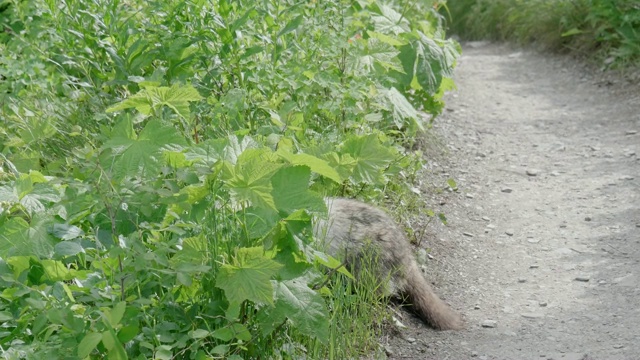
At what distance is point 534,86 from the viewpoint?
8.62 m

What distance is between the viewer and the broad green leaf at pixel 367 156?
157 inches

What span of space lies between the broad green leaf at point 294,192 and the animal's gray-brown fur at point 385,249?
69cm

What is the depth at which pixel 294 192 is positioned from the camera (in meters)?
3.36

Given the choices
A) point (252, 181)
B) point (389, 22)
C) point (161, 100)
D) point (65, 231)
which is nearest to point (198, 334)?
point (252, 181)

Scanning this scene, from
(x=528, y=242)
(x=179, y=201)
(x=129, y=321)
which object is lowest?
(x=528, y=242)

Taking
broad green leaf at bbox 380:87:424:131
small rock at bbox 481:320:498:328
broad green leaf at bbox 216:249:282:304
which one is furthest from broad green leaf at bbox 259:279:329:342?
broad green leaf at bbox 380:87:424:131

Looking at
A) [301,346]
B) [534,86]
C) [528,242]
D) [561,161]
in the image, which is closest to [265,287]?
[301,346]

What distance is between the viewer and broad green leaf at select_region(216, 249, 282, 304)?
3.03m

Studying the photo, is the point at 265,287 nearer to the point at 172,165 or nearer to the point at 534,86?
the point at 172,165

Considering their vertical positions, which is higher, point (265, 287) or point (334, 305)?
point (265, 287)

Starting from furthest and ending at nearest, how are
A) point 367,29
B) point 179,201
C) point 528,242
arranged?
point 367,29, point 528,242, point 179,201

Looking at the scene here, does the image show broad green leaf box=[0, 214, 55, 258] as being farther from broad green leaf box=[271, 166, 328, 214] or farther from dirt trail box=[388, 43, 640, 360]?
dirt trail box=[388, 43, 640, 360]

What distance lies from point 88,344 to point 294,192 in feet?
3.30

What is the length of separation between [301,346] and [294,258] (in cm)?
40
